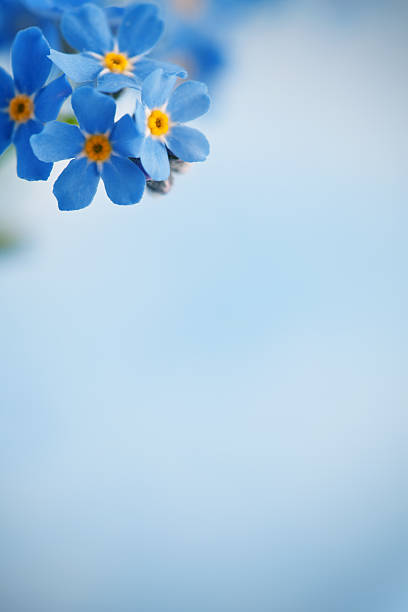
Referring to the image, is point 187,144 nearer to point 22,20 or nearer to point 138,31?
point 138,31

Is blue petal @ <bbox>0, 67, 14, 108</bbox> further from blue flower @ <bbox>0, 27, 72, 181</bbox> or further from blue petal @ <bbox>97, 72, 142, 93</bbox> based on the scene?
blue petal @ <bbox>97, 72, 142, 93</bbox>

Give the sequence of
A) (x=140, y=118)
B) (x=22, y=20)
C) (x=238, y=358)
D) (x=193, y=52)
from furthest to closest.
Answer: (x=238, y=358)
(x=193, y=52)
(x=22, y=20)
(x=140, y=118)

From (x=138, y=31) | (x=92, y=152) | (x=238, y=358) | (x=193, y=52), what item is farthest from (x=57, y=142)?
(x=238, y=358)

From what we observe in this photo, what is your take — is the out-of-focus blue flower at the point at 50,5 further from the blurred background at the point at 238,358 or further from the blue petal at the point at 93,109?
the blurred background at the point at 238,358

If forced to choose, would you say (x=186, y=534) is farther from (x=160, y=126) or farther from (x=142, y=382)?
(x=160, y=126)

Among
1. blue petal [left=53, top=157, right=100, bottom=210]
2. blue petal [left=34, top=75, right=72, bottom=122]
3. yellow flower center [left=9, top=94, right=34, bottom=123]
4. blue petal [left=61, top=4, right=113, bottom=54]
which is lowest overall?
blue petal [left=53, top=157, right=100, bottom=210]

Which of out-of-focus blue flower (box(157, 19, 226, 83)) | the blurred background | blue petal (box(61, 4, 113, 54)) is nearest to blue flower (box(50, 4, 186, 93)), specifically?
blue petal (box(61, 4, 113, 54))

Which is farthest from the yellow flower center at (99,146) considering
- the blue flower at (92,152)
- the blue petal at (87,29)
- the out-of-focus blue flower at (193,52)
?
the out-of-focus blue flower at (193,52)
